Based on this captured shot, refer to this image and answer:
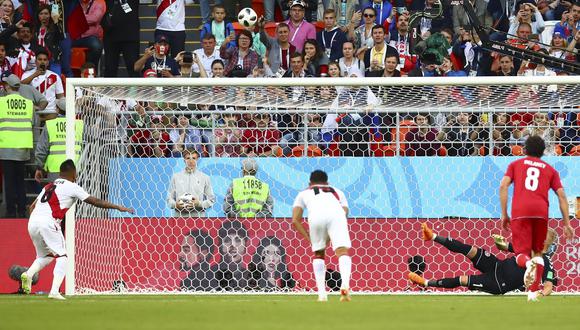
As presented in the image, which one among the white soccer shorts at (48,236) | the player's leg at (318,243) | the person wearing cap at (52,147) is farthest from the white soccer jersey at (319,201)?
the person wearing cap at (52,147)

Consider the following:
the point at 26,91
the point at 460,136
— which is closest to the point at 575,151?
the point at 460,136

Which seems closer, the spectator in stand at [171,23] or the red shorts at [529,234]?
the red shorts at [529,234]

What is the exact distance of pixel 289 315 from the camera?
11.2m

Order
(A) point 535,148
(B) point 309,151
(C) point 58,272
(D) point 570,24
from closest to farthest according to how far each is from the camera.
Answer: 1. (A) point 535,148
2. (C) point 58,272
3. (B) point 309,151
4. (D) point 570,24

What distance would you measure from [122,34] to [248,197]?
244 inches

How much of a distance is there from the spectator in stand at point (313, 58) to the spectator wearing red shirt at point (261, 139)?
7.87 feet

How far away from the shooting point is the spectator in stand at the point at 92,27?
2294 cm

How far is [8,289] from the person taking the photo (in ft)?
62.5

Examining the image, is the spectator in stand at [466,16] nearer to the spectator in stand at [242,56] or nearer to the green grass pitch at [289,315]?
the spectator in stand at [242,56]

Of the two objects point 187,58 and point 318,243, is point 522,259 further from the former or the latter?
point 187,58

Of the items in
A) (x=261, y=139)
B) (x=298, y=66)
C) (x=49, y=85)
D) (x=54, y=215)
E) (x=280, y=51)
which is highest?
(x=280, y=51)

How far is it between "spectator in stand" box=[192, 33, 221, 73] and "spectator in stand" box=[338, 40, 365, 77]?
86.4 inches

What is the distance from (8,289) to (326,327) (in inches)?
403

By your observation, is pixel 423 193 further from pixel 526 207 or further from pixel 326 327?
pixel 326 327
